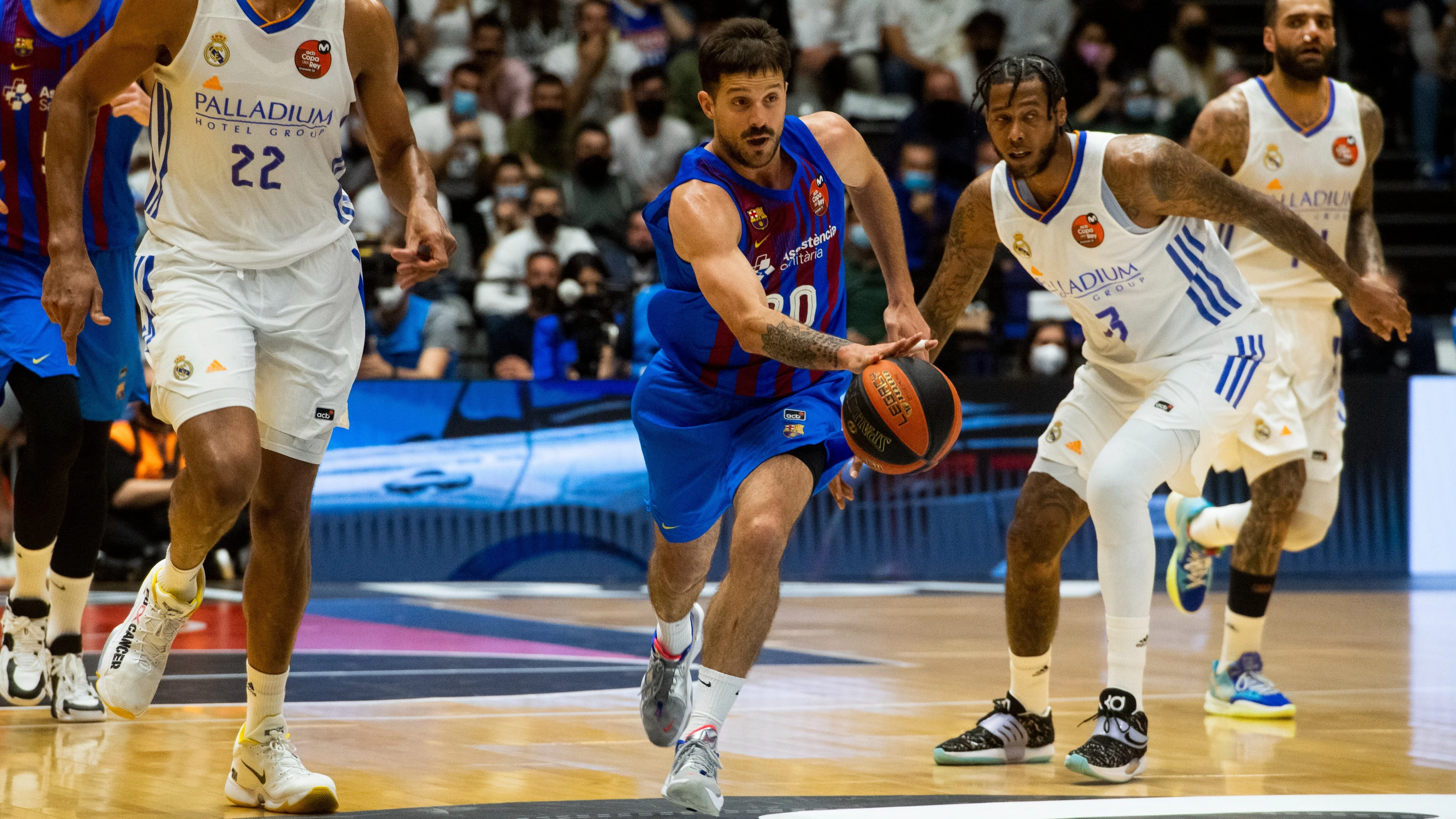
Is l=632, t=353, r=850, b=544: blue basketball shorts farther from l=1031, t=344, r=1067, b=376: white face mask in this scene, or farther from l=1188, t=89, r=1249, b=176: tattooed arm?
l=1031, t=344, r=1067, b=376: white face mask

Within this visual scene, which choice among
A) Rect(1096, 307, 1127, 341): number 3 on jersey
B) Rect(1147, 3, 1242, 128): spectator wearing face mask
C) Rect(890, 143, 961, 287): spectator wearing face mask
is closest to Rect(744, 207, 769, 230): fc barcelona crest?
Rect(1096, 307, 1127, 341): number 3 on jersey

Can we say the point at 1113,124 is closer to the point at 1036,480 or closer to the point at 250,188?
the point at 1036,480

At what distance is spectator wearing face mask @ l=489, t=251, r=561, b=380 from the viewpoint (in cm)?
1106

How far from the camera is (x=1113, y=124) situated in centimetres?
1421

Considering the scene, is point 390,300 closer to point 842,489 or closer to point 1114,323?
point 842,489

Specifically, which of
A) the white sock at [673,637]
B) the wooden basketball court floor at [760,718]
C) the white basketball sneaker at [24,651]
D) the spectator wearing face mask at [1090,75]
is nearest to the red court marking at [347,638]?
the wooden basketball court floor at [760,718]

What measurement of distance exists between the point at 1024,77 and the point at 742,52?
3.33 ft

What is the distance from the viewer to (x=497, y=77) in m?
13.5

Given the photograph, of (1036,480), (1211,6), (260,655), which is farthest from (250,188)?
(1211,6)

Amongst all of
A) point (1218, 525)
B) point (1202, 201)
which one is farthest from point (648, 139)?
Answer: point (1202, 201)

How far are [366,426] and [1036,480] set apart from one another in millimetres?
5727

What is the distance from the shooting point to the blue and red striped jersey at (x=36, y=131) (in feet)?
Result: 19.6

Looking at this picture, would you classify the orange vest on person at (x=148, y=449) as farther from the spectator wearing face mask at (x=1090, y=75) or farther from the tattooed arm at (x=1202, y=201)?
the spectator wearing face mask at (x=1090, y=75)

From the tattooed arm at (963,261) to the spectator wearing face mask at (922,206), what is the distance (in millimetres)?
6416
